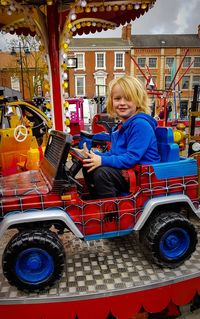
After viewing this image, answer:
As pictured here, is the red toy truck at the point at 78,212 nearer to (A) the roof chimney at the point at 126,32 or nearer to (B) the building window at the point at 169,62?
(B) the building window at the point at 169,62

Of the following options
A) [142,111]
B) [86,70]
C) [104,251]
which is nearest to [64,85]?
[142,111]

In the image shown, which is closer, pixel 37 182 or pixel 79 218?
pixel 79 218

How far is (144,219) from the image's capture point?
1738mm

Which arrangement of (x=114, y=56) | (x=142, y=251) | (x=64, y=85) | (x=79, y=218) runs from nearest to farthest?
(x=79, y=218), (x=142, y=251), (x=64, y=85), (x=114, y=56)

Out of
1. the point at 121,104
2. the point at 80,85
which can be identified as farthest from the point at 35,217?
the point at 80,85

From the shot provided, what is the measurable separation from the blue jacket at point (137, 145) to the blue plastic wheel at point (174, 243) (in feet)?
1.62

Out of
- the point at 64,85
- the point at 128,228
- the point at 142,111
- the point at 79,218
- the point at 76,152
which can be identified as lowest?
the point at 128,228

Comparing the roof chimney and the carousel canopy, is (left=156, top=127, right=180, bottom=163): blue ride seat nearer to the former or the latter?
the carousel canopy

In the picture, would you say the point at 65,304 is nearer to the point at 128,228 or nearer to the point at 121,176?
the point at 128,228

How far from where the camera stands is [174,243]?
5.96ft

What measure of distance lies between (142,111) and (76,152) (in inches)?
21.3

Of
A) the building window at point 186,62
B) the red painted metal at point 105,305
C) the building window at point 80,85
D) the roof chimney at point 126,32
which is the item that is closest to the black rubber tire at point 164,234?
the red painted metal at point 105,305

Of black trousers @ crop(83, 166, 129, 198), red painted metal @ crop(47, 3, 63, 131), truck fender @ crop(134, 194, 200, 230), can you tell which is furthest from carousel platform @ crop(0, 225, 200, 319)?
red painted metal @ crop(47, 3, 63, 131)

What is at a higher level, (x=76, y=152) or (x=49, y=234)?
(x=76, y=152)
